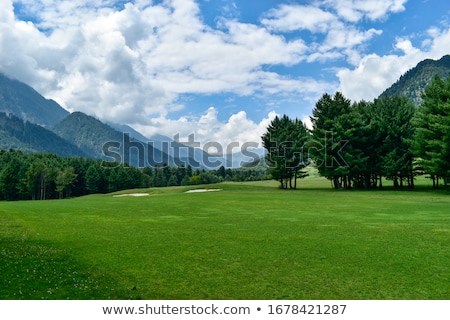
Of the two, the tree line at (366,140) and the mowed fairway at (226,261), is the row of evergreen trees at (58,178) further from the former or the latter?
the mowed fairway at (226,261)

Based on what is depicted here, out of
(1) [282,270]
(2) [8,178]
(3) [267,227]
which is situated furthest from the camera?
(2) [8,178]

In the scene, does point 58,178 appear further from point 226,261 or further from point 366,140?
point 226,261

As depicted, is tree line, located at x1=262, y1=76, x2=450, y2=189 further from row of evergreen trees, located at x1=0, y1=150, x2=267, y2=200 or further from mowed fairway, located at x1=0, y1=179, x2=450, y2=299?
row of evergreen trees, located at x1=0, y1=150, x2=267, y2=200

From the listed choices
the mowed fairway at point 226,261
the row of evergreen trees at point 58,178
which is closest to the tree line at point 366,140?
the mowed fairway at point 226,261

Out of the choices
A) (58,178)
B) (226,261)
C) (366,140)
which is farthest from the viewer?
(58,178)

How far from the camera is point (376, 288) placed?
10.4 metres

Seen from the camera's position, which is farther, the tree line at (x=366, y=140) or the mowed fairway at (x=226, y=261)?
the tree line at (x=366, y=140)

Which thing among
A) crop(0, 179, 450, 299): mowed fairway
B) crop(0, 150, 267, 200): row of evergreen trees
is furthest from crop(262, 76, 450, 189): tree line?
crop(0, 150, 267, 200): row of evergreen trees

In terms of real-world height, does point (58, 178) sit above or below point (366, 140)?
below

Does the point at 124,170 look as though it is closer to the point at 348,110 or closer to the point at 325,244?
the point at 348,110

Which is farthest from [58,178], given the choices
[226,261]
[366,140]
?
[226,261]

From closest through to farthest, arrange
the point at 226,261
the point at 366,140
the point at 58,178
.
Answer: the point at 226,261
the point at 366,140
the point at 58,178

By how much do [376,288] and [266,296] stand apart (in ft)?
11.5
